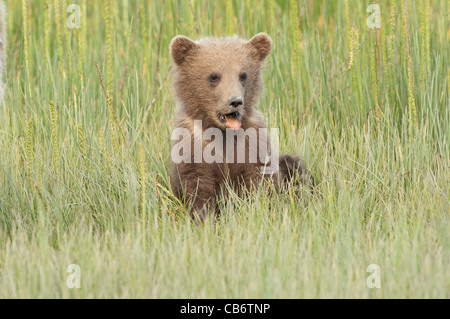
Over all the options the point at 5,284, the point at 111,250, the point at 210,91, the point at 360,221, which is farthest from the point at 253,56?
the point at 5,284

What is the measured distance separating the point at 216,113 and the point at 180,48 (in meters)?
0.56

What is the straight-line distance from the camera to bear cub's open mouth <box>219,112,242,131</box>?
4.85m

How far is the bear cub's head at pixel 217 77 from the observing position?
4867 mm

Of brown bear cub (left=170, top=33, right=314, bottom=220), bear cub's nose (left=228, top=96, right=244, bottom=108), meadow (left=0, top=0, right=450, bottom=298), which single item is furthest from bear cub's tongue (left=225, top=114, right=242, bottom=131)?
meadow (left=0, top=0, right=450, bottom=298)

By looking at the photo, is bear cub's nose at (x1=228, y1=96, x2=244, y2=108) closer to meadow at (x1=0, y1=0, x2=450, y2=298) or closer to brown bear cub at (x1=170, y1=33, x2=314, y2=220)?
brown bear cub at (x1=170, y1=33, x2=314, y2=220)

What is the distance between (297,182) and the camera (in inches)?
205

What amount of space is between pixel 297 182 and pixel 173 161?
3.14ft

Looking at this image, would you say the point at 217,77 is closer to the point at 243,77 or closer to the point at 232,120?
the point at 243,77

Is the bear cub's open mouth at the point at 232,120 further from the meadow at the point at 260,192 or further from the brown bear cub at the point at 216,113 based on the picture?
the meadow at the point at 260,192

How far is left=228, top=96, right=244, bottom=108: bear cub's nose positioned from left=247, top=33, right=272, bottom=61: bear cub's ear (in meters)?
0.62

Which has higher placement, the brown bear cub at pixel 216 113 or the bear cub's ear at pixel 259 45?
the bear cub's ear at pixel 259 45

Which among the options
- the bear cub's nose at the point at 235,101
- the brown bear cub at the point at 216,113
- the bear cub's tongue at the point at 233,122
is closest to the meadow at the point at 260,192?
the brown bear cub at the point at 216,113

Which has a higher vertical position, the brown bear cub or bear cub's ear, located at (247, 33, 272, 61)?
bear cub's ear, located at (247, 33, 272, 61)

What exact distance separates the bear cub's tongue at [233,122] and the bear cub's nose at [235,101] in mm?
179
